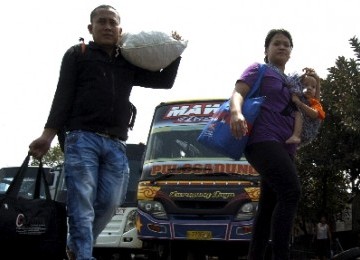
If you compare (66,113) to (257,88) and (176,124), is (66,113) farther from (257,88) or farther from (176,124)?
(176,124)

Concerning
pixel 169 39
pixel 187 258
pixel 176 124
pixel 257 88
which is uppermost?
pixel 176 124

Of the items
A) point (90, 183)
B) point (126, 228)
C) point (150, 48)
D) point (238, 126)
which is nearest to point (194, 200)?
point (126, 228)

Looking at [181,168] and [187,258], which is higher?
[181,168]

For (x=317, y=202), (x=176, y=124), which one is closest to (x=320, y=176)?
(x=317, y=202)

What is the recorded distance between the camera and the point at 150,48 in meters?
4.28

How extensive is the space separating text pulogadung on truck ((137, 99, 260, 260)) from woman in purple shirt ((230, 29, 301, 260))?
4.15m

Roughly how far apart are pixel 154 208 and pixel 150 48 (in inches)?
190

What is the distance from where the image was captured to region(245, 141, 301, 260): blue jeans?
385 centimetres

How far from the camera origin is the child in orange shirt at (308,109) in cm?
432

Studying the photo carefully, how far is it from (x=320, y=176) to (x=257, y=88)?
2402cm

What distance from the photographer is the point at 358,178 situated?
26.0 m

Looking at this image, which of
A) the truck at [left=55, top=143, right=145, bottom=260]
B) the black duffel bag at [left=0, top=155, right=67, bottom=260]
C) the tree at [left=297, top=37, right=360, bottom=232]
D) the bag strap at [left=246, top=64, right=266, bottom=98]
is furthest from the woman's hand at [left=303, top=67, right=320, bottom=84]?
the tree at [left=297, top=37, right=360, bottom=232]

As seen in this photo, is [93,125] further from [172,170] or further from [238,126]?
[172,170]

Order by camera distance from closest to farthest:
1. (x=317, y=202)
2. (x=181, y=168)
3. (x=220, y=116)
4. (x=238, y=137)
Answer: (x=238, y=137) → (x=220, y=116) → (x=181, y=168) → (x=317, y=202)
